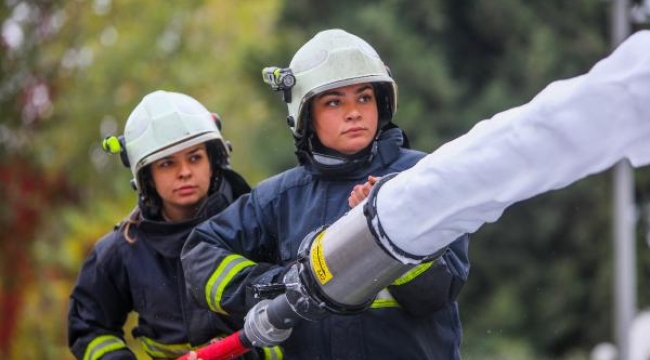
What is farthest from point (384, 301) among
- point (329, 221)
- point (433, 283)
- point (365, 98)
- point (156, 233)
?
point (156, 233)

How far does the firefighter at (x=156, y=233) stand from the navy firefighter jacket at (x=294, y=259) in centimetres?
69

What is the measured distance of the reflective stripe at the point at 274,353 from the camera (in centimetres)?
582

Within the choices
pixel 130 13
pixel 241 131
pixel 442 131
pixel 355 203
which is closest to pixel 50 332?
pixel 130 13

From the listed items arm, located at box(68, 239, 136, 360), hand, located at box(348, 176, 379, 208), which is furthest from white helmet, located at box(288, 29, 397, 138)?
arm, located at box(68, 239, 136, 360)

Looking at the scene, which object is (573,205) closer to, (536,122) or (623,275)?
(623,275)

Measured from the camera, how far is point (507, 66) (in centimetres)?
2214

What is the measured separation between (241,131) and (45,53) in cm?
675

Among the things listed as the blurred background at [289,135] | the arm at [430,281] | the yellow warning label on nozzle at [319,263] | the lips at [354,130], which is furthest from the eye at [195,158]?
the blurred background at [289,135]

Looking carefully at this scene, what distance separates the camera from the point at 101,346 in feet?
22.1

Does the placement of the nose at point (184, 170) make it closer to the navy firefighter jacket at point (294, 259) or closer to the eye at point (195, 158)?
the eye at point (195, 158)

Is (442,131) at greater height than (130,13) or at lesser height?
lesser

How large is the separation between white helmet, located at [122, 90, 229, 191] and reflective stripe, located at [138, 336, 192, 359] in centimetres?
70

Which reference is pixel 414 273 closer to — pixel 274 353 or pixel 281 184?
pixel 281 184

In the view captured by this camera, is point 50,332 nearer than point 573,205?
Yes
